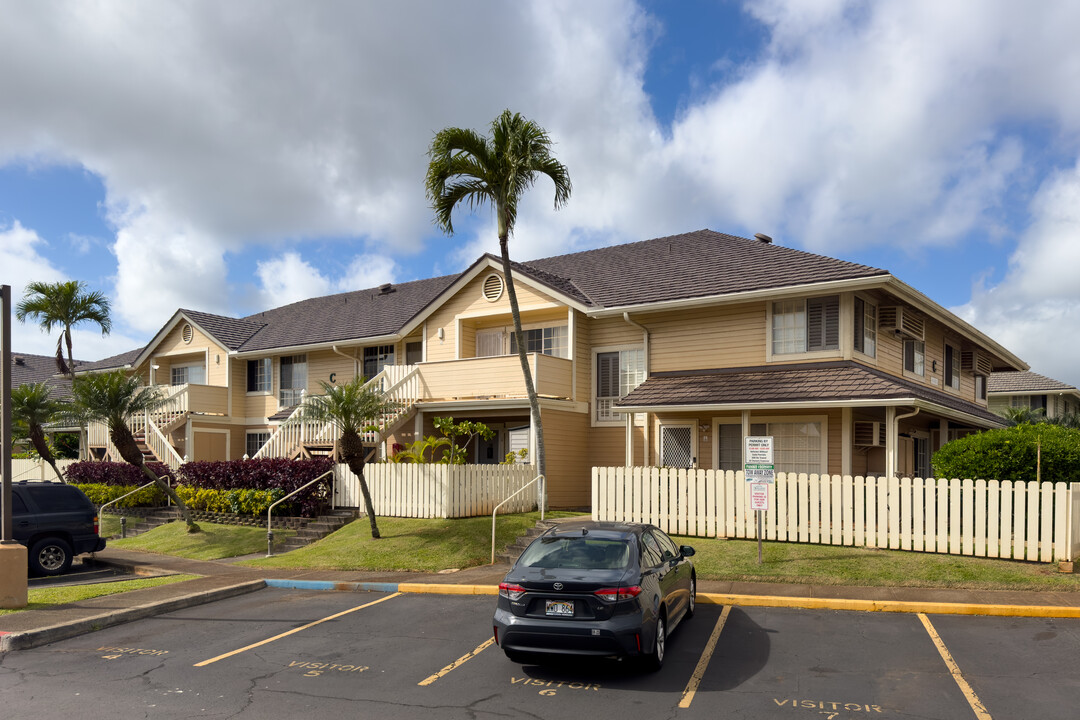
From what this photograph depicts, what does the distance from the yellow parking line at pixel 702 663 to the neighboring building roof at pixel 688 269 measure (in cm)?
989

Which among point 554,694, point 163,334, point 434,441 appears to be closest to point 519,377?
point 434,441

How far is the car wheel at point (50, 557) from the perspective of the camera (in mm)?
16500

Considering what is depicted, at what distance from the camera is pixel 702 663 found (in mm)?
8789

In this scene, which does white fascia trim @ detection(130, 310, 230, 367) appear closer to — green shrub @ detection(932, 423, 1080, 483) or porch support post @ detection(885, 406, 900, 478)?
porch support post @ detection(885, 406, 900, 478)

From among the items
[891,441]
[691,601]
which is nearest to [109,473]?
[691,601]

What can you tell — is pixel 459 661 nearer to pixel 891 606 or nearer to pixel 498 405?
pixel 891 606

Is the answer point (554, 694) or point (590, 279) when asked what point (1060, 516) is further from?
point (590, 279)

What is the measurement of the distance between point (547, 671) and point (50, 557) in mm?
13083

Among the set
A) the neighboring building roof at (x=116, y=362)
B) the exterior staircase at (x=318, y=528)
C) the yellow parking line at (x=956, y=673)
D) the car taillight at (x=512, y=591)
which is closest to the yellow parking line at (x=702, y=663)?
the car taillight at (x=512, y=591)

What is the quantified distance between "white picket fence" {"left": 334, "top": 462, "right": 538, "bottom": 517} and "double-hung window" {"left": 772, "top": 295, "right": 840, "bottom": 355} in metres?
6.99

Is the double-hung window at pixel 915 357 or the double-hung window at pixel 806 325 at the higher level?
the double-hung window at pixel 806 325

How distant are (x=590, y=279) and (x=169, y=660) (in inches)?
671

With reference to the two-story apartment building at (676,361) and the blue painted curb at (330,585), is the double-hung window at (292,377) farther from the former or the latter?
the blue painted curb at (330,585)

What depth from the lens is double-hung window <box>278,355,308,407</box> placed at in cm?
3027
